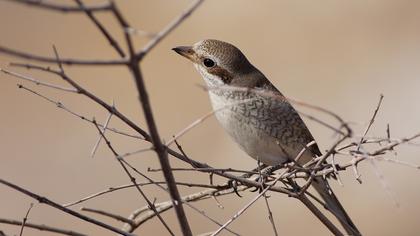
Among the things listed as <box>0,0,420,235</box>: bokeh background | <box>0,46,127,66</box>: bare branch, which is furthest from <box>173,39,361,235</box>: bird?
<box>0,0,420,235</box>: bokeh background

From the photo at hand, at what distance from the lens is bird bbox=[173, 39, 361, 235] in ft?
15.0

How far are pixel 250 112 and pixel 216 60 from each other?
1.37 feet

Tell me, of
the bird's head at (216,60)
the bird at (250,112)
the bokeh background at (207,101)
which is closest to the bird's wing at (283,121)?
the bird at (250,112)

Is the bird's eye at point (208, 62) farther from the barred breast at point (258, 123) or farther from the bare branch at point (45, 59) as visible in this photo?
the bare branch at point (45, 59)

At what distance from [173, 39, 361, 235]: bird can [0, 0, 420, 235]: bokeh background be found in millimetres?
3592

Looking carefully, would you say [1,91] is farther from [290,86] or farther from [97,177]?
[290,86]

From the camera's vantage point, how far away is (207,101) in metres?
10.5

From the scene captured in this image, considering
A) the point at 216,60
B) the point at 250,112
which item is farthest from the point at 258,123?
the point at 216,60

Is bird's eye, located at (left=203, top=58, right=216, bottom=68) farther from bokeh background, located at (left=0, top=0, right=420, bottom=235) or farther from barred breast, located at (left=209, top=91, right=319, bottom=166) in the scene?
bokeh background, located at (left=0, top=0, right=420, bottom=235)

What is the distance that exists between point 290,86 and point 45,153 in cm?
335

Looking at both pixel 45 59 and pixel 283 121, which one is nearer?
pixel 45 59

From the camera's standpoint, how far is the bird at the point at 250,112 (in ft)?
15.0

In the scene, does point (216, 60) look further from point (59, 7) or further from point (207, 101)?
point (207, 101)

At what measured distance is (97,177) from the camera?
9.80 metres
